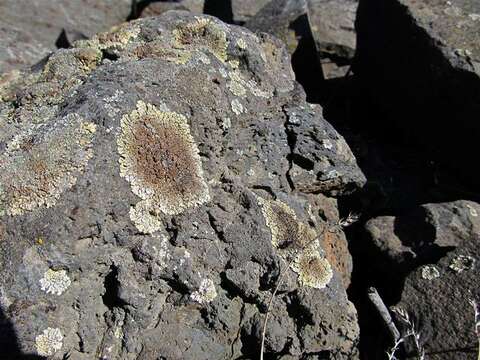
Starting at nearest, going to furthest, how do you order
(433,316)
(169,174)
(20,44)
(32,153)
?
1. (32,153)
2. (169,174)
3. (433,316)
4. (20,44)

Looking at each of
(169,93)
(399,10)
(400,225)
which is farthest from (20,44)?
(400,225)

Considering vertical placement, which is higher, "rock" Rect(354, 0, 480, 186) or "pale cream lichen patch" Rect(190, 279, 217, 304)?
"rock" Rect(354, 0, 480, 186)

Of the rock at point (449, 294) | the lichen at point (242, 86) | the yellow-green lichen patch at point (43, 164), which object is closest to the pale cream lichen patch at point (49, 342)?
the yellow-green lichen patch at point (43, 164)

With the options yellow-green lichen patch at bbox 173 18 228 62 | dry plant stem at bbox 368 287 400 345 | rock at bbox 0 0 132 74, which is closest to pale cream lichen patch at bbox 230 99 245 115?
yellow-green lichen patch at bbox 173 18 228 62

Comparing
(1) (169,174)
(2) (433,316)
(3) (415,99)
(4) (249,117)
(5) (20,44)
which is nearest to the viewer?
(1) (169,174)

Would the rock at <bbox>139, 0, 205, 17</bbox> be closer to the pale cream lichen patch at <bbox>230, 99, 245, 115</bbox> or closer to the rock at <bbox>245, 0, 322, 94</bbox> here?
the rock at <bbox>245, 0, 322, 94</bbox>

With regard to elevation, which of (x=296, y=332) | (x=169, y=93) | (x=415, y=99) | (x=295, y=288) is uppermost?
(x=169, y=93)

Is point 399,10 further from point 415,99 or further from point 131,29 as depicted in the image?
point 131,29

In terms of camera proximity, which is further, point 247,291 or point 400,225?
point 400,225
